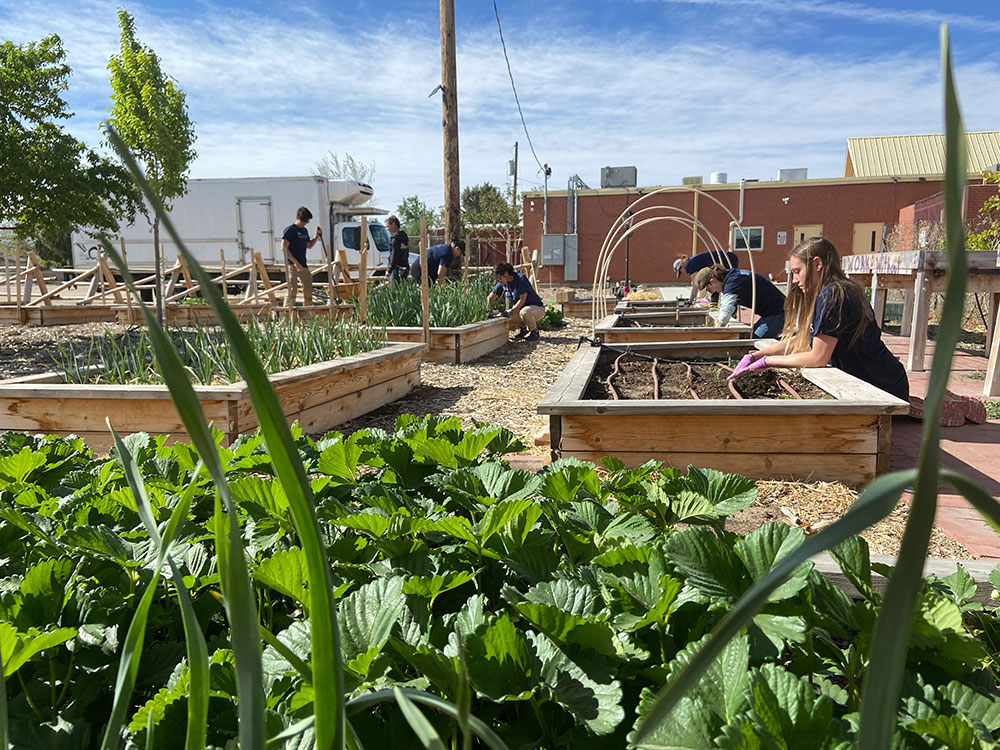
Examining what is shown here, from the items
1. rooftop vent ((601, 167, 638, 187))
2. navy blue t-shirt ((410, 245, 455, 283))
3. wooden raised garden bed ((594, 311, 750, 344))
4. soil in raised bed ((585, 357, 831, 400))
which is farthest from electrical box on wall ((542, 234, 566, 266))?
soil in raised bed ((585, 357, 831, 400))

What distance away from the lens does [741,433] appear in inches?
133

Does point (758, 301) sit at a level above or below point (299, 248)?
below

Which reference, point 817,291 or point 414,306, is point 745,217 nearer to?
point 414,306

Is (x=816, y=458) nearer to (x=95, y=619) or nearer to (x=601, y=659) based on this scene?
(x=601, y=659)

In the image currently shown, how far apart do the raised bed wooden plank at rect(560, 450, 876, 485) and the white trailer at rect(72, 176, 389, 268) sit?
658 inches

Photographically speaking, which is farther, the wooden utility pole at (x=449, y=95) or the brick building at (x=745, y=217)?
the brick building at (x=745, y=217)

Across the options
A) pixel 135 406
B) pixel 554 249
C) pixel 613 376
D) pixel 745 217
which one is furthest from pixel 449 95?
pixel 745 217

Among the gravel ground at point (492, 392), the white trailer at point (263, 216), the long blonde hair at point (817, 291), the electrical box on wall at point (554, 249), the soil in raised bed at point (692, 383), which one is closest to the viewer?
the long blonde hair at point (817, 291)

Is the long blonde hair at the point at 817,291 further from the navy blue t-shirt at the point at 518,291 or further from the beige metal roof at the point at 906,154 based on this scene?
the beige metal roof at the point at 906,154

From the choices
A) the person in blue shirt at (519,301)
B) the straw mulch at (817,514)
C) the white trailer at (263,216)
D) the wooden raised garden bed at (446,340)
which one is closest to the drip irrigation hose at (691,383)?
the straw mulch at (817,514)

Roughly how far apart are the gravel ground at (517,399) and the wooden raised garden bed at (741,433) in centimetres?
13

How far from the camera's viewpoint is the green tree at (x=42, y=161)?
905 cm

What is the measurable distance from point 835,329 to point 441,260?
784 centimetres

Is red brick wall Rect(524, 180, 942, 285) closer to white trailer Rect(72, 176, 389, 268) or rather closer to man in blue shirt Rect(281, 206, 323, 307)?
white trailer Rect(72, 176, 389, 268)
